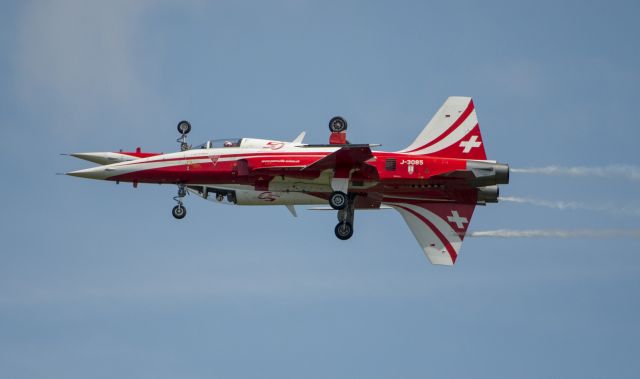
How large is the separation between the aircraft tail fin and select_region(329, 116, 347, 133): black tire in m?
2.23

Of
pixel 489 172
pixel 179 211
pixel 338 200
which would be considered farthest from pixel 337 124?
pixel 179 211

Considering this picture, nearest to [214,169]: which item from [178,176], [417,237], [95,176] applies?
→ [178,176]

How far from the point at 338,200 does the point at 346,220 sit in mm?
1424

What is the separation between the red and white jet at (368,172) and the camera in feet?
145

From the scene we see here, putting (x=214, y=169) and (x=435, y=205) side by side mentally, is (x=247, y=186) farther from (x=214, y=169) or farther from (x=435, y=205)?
→ (x=435, y=205)

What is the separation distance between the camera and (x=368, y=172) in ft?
145

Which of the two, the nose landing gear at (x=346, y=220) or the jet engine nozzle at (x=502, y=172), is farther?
the nose landing gear at (x=346, y=220)

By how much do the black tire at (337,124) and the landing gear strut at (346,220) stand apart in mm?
2298

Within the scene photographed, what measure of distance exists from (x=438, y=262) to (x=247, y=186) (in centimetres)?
797

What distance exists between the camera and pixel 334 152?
4319cm

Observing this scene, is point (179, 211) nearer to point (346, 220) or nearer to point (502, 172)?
point (346, 220)

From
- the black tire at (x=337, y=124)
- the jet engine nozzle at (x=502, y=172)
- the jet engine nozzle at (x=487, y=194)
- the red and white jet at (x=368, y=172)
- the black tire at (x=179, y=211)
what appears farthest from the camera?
the black tire at (x=179, y=211)

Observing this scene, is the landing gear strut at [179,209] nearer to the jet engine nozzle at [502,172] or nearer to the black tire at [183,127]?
the black tire at [183,127]

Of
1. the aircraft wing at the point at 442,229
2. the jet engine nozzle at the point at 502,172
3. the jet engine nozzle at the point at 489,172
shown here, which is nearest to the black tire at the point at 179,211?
the aircraft wing at the point at 442,229
